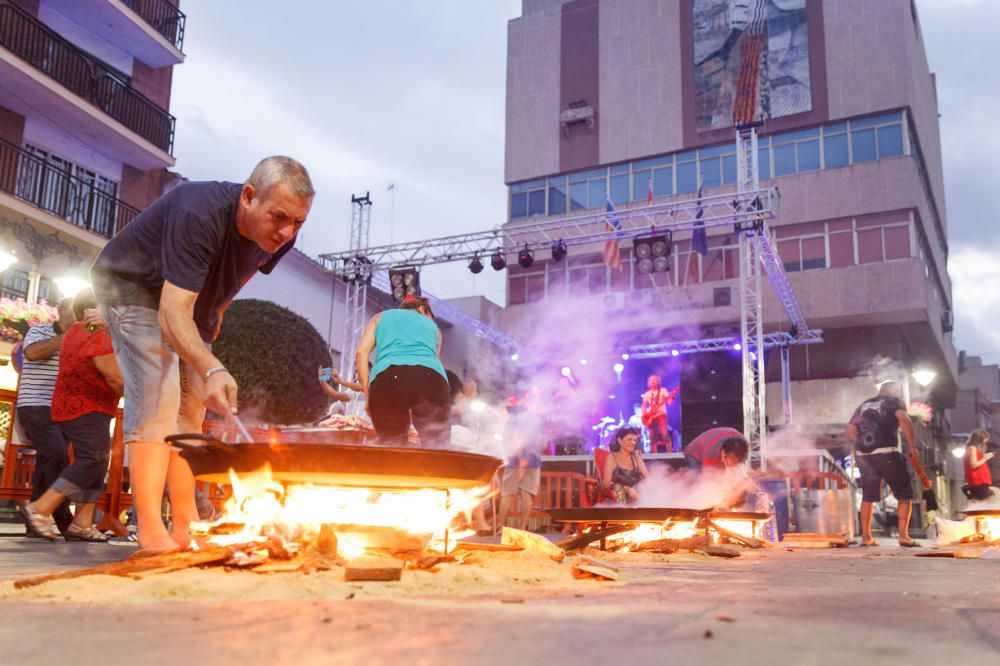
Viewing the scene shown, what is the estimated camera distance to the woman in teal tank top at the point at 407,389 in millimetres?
4387

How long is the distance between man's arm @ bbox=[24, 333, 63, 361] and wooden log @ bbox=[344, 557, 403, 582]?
434 cm

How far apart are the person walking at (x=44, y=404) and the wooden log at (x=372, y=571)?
4.05 m

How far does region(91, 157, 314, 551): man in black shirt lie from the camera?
9.85 feet

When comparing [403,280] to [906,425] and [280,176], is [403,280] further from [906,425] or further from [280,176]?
[280,176]

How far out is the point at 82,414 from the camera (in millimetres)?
5395

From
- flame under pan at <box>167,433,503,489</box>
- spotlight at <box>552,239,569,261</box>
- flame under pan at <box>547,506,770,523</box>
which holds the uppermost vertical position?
spotlight at <box>552,239,569,261</box>

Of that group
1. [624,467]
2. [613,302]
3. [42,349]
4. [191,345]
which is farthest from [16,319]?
[613,302]

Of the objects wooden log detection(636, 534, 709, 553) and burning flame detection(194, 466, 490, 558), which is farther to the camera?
wooden log detection(636, 534, 709, 553)

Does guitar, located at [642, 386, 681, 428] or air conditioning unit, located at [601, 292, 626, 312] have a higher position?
air conditioning unit, located at [601, 292, 626, 312]

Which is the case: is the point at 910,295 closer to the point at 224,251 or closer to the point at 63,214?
the point at 63,214

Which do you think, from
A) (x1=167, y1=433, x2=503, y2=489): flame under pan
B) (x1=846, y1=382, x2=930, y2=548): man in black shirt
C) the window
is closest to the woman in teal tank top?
(x1=167, y1=433, x2=503, y2=489): flame under pan

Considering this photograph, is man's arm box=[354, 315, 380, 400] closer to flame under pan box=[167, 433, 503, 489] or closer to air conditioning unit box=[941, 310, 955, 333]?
flame under pan box=[167, 433, 503, 489]

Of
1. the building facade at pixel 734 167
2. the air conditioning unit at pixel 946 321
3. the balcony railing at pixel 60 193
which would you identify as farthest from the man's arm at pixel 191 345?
the air conditioning unit at pixel 946 321

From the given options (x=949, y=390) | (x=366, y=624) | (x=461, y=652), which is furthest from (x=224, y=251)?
(x=949, y=390)
